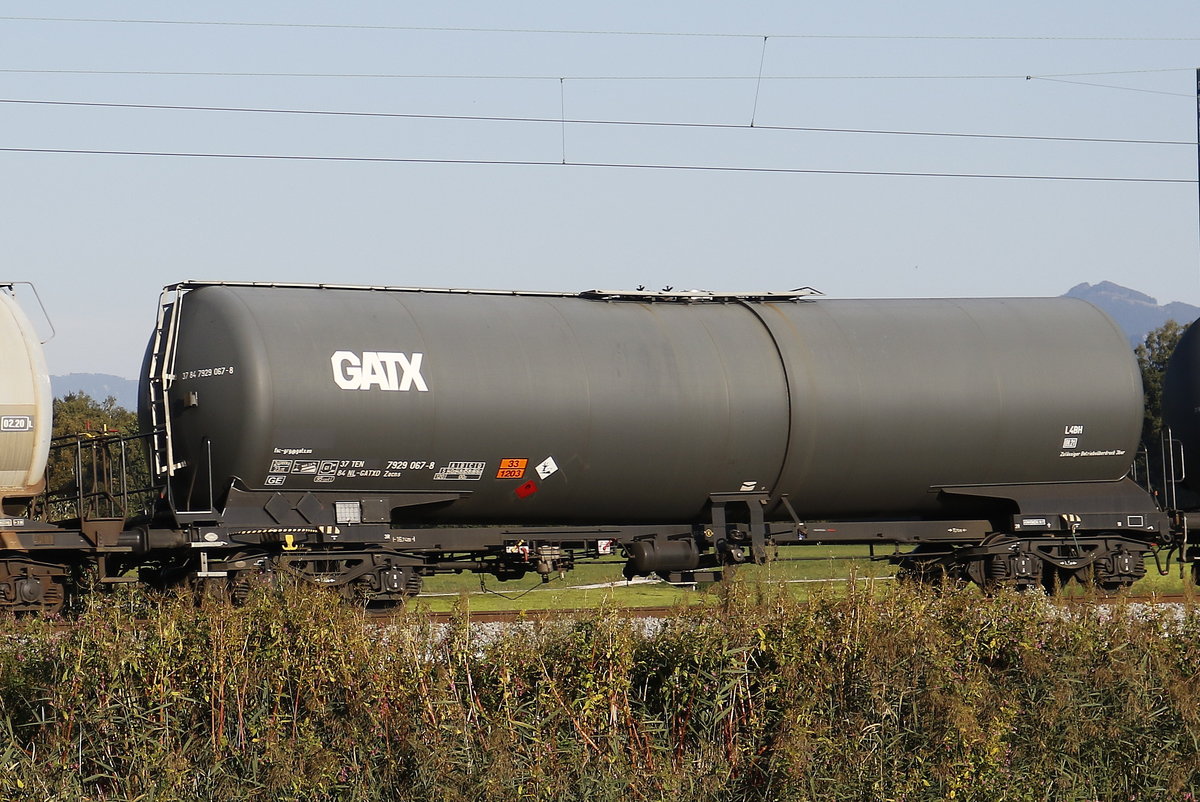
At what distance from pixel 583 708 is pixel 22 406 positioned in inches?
389

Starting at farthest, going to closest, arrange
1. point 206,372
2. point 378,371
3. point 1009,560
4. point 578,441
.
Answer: point 1009,560, point 578,441, point 378,371, point 206,372

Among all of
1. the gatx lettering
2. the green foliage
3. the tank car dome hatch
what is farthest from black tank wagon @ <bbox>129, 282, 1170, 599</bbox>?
the green foliage

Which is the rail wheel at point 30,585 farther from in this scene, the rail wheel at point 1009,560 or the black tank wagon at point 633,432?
the rail wheel at point 1009,560

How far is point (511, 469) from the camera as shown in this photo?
52.1ft

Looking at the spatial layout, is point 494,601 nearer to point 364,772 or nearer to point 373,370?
point 373,370

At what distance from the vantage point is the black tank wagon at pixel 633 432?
49.8 ft

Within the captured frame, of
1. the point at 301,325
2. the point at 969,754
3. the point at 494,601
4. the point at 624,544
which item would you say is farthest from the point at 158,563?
the point at 969,754

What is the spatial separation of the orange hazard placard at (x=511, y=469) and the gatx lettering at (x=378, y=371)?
1321 mm

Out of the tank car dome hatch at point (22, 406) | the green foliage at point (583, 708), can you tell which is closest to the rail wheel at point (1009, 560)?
the green foliage at point (583, 708)

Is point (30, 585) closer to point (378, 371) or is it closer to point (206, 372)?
point (206, 372)

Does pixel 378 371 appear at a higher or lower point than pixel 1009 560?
higher

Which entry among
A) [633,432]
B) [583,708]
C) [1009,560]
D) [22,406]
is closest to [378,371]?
[633,432]

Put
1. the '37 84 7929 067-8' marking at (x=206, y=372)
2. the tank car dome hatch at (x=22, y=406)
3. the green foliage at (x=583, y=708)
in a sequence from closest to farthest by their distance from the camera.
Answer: the green foliage at (x=583, y=708) → the '37 84 7929 067-8' marking at (x=206, y=372) → the tank car dome hatch at (x=22, y=406)

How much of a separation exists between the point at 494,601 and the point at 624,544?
7442 mm
